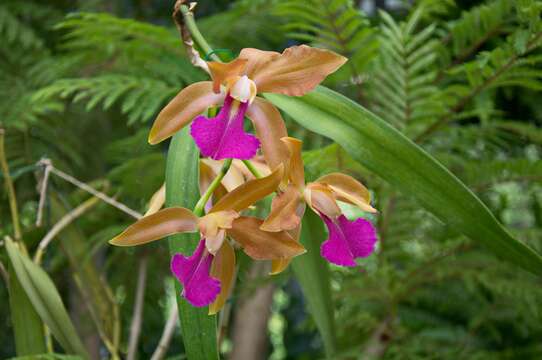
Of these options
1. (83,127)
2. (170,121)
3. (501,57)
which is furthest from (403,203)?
(83,127)

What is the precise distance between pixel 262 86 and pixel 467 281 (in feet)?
2.46

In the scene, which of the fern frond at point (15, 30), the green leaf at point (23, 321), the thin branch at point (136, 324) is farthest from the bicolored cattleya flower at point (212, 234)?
the fern frond at point (15, 30)

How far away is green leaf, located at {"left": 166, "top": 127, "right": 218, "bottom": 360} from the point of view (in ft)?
1.76

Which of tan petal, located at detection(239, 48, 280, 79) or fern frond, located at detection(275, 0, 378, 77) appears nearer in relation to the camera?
tan petal, located at detection(239, 48, 280, 79)

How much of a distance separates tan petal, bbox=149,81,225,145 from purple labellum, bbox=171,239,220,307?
89 mm

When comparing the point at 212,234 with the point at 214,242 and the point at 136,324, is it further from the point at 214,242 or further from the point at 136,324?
the point at 136,324

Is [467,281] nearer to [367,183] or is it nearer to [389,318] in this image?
[389,318]

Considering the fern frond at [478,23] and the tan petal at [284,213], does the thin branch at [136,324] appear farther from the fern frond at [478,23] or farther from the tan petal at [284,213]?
the fern frond at [478,23]

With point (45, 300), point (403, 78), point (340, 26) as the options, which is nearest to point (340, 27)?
point (340, 26)

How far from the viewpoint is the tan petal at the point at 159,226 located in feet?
1.78

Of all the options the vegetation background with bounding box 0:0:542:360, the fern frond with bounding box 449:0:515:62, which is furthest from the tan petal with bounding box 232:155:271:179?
the fern frond with bounding box 449:0:515:62

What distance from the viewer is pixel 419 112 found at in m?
1.03

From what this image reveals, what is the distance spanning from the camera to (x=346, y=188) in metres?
0.59

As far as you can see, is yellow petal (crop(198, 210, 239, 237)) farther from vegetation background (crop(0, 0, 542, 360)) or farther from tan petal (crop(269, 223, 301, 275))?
vegetation background (crop(0, 0, 542, 360))
